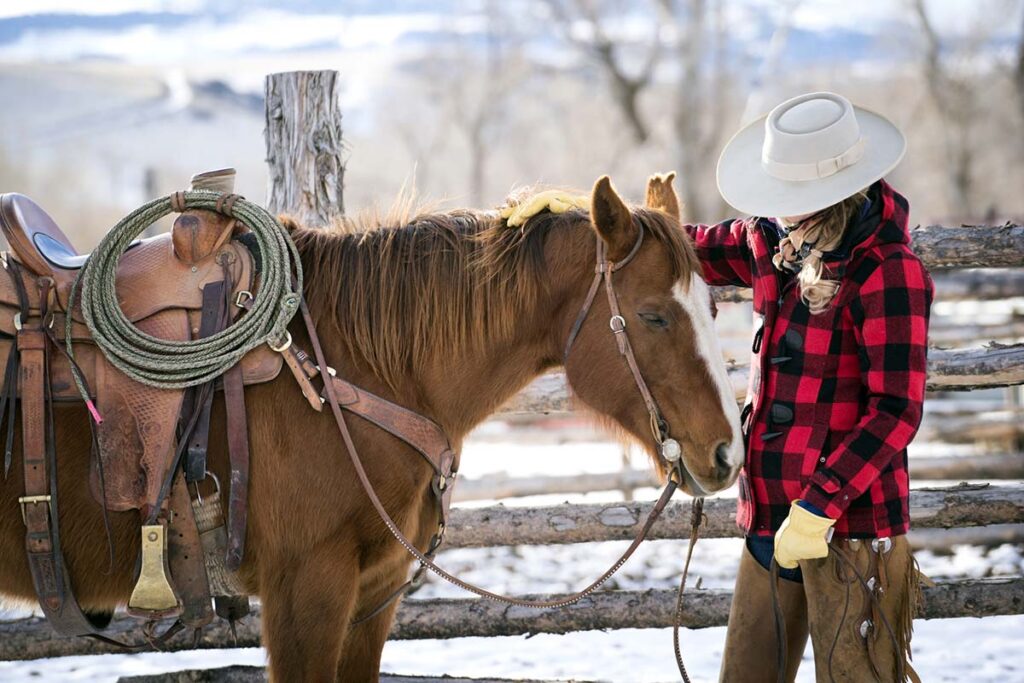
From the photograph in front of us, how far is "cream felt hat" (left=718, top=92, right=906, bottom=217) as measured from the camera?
2402 mm

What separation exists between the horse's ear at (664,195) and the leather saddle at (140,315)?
1.24 metres

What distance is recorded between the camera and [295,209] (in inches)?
162

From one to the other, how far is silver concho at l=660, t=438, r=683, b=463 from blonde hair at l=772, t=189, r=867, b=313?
0.52m

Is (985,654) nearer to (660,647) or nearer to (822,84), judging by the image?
(660,647)

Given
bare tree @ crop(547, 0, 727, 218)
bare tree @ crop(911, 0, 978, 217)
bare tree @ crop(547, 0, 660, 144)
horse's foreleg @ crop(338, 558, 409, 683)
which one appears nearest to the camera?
horse's foreleg @ crop(338, 558, 409, 683)

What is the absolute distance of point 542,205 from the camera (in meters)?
2.66

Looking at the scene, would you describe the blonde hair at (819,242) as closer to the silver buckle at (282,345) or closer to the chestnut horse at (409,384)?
the chestnut horse at (409,384)

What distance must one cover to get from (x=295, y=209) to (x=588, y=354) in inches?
81.0

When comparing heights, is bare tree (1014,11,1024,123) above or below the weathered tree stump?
above

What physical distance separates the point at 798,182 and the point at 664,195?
1.60ft

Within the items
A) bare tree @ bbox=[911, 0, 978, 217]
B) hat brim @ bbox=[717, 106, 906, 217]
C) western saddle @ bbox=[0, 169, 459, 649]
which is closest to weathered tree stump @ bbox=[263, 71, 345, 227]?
western saddle @ bbox=[0, 169, 459, 649]

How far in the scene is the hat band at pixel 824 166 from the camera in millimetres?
2404

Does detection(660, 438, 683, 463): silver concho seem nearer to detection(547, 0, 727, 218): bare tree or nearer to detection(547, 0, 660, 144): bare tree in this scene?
detection(547, 0, 727, 218): bare tree

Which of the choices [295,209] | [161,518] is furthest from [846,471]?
[295,209]
